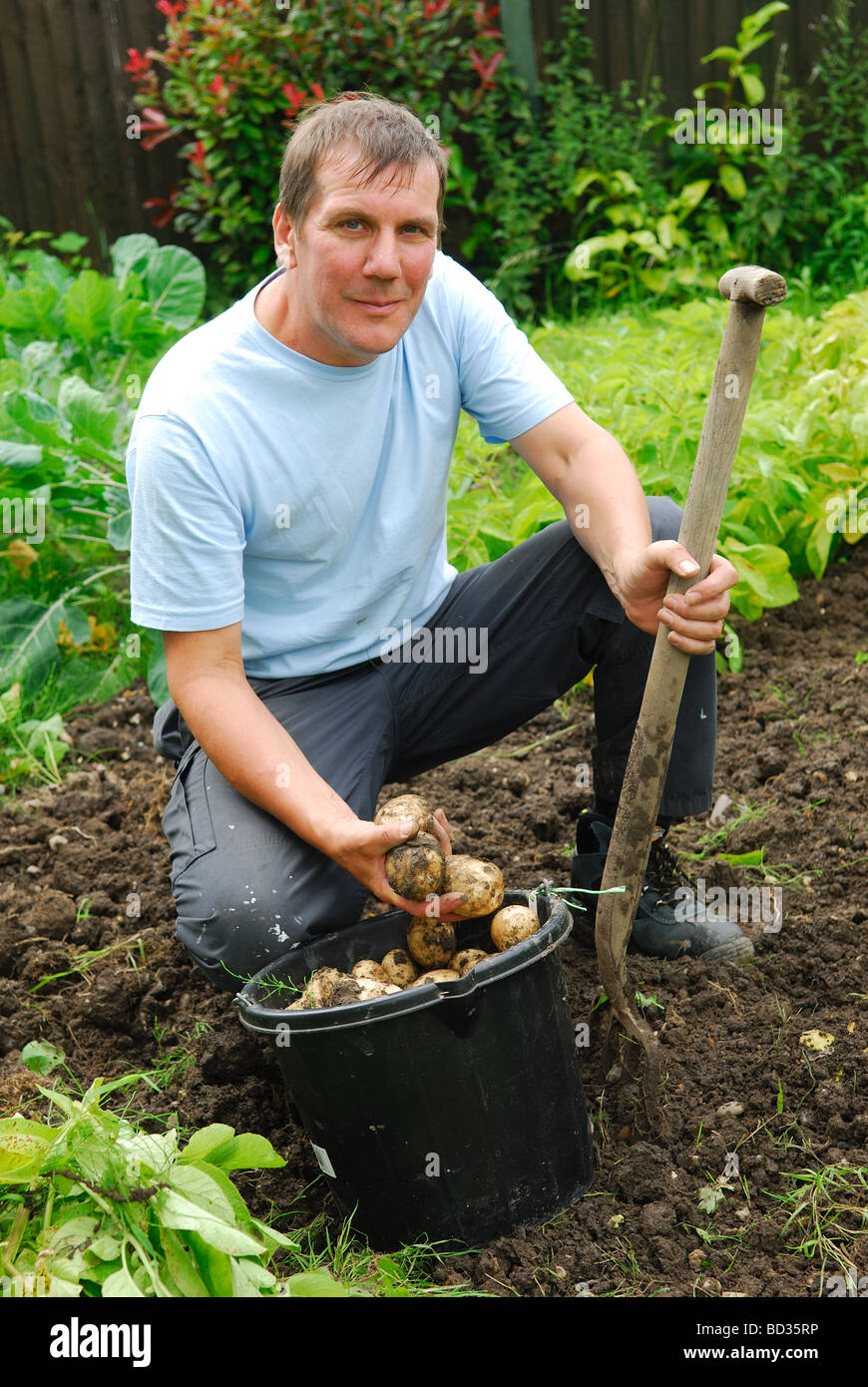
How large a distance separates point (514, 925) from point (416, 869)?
0.54 feet

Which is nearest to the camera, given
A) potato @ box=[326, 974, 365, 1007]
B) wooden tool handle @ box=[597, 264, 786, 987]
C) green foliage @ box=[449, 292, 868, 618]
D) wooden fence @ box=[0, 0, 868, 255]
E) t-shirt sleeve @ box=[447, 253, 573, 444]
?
wooden tool handle @ box=[597, 264, 786, 987]

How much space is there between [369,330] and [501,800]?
128 cm

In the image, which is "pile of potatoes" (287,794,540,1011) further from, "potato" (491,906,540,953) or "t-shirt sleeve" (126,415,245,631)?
"t-shirt sleeve" (126,415,245,631)

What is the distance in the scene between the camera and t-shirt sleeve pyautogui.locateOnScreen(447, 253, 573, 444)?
223 centimetres

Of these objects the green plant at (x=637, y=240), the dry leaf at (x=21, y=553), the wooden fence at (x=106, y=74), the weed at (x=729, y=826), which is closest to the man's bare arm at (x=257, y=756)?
the weed at (x=729, y=826)

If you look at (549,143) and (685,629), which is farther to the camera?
(549,143)

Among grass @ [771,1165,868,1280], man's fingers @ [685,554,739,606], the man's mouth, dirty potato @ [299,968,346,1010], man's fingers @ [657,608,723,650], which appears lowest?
grass @ [771,1165,868,1280]

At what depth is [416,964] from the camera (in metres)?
1.90

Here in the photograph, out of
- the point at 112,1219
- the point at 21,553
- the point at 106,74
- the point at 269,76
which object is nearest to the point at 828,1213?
the point at 112,1219

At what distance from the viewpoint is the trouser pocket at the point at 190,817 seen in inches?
82.0

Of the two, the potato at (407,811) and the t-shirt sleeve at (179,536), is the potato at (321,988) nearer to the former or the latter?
the potato at (407,811)

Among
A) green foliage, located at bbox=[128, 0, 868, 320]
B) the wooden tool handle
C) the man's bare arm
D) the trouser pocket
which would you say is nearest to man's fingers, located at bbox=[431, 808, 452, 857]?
the man's bare arm

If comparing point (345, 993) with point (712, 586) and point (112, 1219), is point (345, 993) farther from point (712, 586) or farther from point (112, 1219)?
point (712, 586)

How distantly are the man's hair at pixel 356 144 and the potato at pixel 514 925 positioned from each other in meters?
1.12
